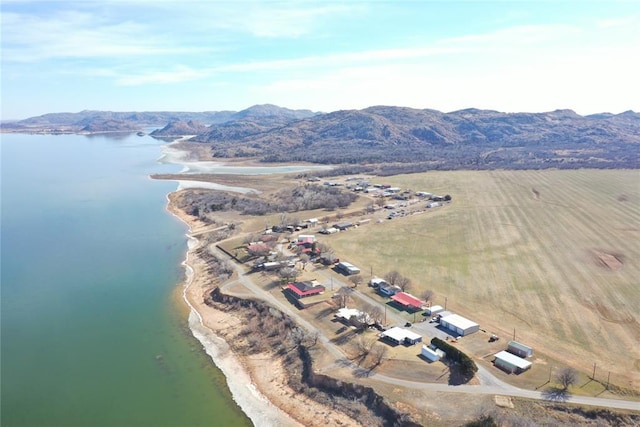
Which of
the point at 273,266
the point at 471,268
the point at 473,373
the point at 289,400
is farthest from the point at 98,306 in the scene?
the point at 471,268

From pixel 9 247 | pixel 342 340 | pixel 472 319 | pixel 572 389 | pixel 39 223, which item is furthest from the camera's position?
pixel 39 223

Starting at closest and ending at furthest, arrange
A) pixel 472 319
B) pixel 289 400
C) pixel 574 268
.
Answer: pixel 289 400
pixel 472 319
pixel 574 268

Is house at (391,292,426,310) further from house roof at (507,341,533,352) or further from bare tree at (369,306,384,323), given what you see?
house roof at (507,341,533,352)

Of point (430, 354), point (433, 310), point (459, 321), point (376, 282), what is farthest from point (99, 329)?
point (459, 321)

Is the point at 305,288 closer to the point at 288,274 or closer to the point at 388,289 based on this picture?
the point at 288,274

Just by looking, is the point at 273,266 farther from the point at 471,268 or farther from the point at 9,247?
the point at 9,247

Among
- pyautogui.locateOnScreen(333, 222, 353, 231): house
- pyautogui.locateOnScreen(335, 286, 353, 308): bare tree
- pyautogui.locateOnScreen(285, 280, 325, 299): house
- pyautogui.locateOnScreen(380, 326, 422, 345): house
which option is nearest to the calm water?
pyautogui.locateOnScreen(285, 280, 325, 299): house

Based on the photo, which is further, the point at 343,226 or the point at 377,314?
the point at 343,226
